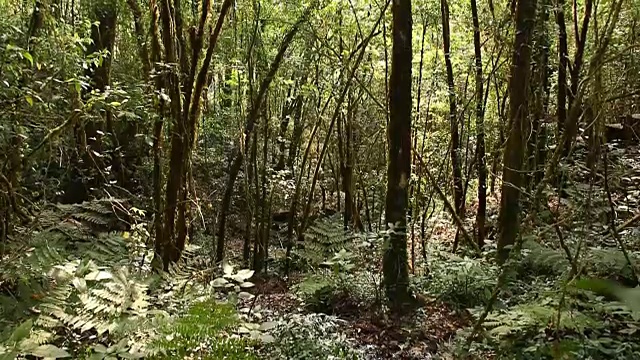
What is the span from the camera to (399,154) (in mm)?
5320

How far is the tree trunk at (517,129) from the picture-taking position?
5.69m

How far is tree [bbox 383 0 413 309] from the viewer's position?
208 inches

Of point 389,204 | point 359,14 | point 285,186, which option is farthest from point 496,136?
point 389,204

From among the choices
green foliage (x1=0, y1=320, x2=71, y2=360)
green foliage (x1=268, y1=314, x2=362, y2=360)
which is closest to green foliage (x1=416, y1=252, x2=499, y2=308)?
green foliage (x1=268, y1=314, x2=362, y2=360)

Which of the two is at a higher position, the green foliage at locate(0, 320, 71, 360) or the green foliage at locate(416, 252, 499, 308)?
the green foliage at locate(0, 320, 71, 360)

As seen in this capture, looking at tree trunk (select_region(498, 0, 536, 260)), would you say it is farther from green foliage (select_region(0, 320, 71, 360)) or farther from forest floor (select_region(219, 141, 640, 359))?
green foliage (select_region(0, 320, 71, 360))

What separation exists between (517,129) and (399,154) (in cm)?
146

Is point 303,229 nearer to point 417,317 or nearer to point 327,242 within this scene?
point 327,242

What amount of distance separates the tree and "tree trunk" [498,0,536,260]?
3.91 ft

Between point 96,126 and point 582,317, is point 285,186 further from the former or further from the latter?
point 582,317

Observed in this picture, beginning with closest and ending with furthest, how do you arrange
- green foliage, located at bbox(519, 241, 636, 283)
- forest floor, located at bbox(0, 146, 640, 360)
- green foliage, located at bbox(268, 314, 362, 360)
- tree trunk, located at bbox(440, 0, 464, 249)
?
1. forest floor, located at bbox(0, 146, 640, 360)
2. green foliage, located at bbox(268, 314, 362, 360)
3. green foliage, located at bbox(519, 241, 636, 283)
4. tree trunk, located at bbox(440, 0, 464, 249)

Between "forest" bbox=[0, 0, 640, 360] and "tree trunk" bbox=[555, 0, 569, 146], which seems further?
"tree trunk" bbox=[555, 0, 569, 146]

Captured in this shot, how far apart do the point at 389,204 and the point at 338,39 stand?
23.8 feet

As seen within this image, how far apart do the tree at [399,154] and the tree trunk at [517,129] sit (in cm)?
119
